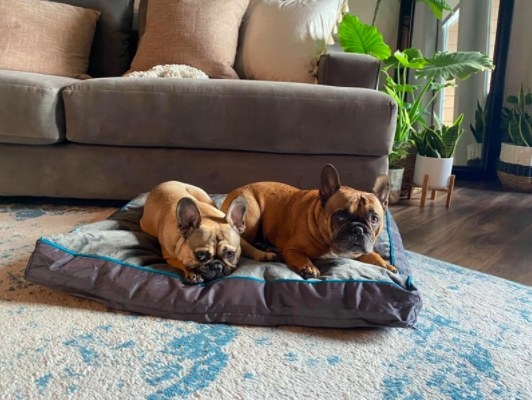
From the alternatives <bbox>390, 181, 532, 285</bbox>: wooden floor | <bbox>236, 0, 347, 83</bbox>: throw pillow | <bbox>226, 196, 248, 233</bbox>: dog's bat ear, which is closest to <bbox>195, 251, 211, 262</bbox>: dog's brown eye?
<bbox>226, 196, 248, 233</bbox>: dog's bat ear

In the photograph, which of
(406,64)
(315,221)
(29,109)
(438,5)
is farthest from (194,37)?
(315,221)

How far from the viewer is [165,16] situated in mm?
2762

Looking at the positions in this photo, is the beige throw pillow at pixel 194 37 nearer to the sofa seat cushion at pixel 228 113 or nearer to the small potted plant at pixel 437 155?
the sofa seat cushion at pixel 228 113

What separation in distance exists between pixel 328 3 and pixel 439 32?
1.07m

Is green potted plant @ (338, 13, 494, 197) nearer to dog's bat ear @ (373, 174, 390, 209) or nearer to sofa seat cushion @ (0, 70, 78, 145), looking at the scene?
dog's bat ear @ (373, 174, 390, 209)

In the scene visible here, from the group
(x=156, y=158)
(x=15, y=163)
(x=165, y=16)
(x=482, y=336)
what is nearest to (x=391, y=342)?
(x=482, y=336)

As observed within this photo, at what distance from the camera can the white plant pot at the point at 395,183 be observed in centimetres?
263

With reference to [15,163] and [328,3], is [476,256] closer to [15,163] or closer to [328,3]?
[328,3]

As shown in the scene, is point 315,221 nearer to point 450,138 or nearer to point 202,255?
point 202,255

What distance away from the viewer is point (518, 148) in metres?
3.05

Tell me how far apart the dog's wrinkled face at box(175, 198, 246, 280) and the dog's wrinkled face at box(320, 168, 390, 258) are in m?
0.30

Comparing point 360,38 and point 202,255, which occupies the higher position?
point 360,38

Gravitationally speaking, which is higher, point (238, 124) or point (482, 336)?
point (238, 124)

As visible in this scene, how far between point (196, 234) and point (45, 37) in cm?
195
